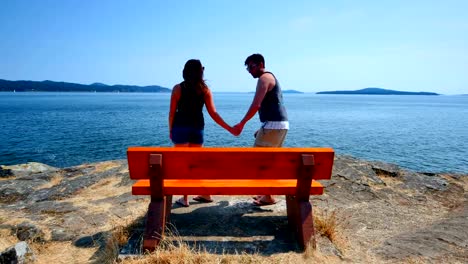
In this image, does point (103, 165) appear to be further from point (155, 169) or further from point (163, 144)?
point (163, 144)

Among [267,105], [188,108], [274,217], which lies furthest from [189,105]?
[274,217]

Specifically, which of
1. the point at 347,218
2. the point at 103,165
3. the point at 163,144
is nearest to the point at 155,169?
the point at 347,218

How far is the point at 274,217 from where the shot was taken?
4805 millimetres

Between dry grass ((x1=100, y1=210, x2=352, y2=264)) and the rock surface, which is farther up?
dry grass ((x1=100, y1=210, x2=352, y2=264))

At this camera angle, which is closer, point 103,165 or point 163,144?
point 103,165

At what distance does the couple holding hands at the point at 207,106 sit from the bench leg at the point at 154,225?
117 cm

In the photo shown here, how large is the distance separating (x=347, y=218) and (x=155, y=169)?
365cm

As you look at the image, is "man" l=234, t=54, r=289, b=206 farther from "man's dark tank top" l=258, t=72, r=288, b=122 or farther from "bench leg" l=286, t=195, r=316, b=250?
"bench leg" l=286, t=195, r=316, b=250

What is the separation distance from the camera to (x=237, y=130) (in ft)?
17.0

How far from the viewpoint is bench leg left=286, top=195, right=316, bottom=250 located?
3744 mm

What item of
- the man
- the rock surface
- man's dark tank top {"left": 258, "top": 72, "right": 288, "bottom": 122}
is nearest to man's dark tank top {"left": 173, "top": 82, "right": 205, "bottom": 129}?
the man

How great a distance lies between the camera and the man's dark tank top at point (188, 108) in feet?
15.1

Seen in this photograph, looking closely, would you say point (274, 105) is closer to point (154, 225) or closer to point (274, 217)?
point (274, 217)

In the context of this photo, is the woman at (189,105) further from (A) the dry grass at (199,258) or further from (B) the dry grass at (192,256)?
(A) the dry grass at (199,258)
